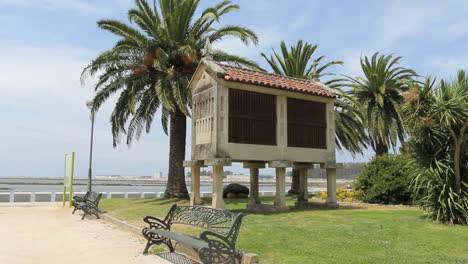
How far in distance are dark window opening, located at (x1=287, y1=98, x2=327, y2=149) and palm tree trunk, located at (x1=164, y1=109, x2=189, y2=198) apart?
7.19 m

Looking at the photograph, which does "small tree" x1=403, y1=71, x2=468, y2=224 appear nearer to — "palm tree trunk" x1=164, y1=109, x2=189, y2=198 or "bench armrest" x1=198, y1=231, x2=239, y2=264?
"bench armrest" x1=198, y1=231, x2=239, y2=264

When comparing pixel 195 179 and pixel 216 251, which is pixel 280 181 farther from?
pixel 216 251

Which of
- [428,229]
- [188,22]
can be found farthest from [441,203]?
[188,22]

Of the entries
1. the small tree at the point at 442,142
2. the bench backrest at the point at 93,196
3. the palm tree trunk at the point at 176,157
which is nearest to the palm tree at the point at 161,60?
the palm tree trunk at the point at 176,157

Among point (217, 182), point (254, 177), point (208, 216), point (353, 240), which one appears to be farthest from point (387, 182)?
point (208, 216)

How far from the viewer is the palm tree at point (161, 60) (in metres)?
18.7

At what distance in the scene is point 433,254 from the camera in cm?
682

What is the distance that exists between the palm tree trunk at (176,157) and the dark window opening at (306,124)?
23.6 ft

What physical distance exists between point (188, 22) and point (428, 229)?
47.8 ft

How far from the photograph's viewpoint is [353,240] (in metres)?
8.10

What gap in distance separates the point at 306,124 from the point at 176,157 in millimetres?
7830

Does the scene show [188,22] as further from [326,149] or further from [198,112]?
[326,149]

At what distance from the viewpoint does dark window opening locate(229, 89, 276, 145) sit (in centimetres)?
1353

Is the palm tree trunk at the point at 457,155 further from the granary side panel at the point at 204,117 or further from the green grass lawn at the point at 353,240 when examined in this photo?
the granary side panel at the point at 204,117
